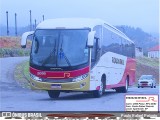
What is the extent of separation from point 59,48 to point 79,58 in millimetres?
504

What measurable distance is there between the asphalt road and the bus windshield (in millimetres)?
416

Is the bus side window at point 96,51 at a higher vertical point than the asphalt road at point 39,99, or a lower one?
higher

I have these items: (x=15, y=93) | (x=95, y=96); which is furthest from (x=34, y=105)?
(x=95, y=96)

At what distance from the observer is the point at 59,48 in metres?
15.0

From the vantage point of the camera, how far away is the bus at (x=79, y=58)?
14.7 meters

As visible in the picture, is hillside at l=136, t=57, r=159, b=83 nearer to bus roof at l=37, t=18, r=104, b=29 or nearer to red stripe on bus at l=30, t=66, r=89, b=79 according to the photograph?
bus roof at l=37, t=18, r=104, b=29

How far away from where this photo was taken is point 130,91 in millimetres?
14164

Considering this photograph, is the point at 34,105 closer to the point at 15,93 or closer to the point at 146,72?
the point at 15,93

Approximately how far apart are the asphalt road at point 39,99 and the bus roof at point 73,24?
74 cm

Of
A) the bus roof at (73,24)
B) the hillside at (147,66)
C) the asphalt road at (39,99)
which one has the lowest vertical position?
the asphalt road at (39,99)

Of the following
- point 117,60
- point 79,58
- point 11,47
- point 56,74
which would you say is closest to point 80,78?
point 79,58

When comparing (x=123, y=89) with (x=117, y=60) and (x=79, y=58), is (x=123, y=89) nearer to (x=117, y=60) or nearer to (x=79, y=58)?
(x=117, y=60)

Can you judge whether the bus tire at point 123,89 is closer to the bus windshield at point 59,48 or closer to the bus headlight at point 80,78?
the bus headlight at point 80,78

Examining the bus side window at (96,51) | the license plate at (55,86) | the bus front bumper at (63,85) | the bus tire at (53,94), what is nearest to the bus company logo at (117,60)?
the bus side window at (96,51)
